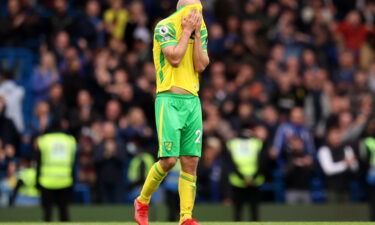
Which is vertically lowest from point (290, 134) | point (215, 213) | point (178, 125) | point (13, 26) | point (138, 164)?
point (215, 213)

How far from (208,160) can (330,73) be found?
496 centimetres

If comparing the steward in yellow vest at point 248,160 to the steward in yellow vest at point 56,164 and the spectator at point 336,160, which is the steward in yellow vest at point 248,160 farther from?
the steward in yellow vest at point 56,164

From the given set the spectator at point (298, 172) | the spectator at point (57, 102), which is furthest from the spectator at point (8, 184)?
the spectator at point (298, 172)

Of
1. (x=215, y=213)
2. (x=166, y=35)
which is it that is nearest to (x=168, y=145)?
(x=166, y=35)

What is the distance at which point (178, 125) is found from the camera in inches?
411

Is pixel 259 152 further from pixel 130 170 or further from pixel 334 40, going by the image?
pixel 334 40

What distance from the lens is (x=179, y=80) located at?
1053 cm

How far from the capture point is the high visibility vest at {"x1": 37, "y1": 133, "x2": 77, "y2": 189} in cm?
1592

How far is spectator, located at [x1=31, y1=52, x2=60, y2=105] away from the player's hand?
939 cm

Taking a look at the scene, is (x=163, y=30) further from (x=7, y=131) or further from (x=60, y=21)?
(x=60, y=21)

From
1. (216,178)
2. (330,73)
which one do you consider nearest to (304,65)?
(330,73)

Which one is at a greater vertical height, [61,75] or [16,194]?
[61,75]

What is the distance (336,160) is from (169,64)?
335 inches

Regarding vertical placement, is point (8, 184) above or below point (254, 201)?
above
